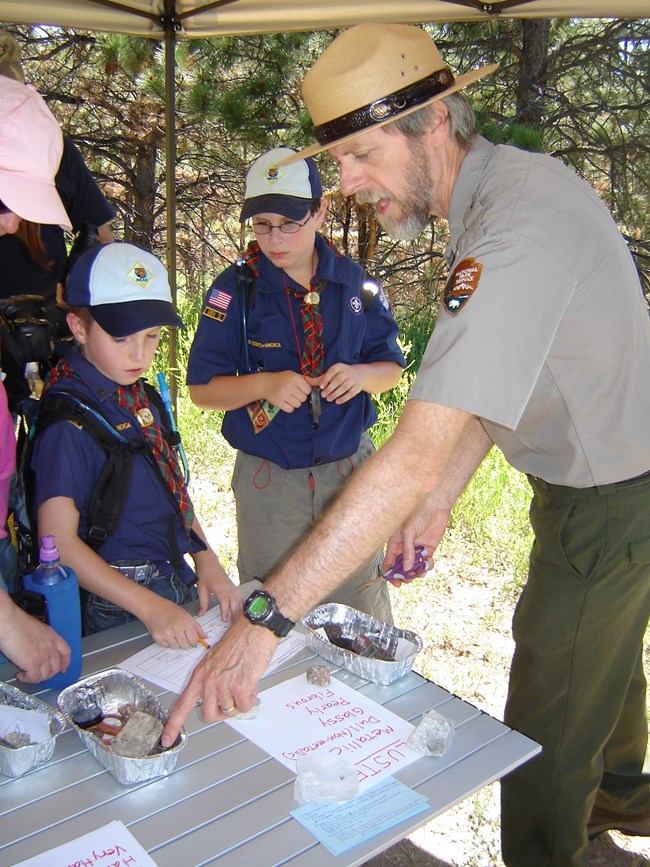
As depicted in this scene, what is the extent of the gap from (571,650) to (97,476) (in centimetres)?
123

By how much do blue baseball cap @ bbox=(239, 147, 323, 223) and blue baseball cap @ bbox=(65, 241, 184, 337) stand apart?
2.14ft

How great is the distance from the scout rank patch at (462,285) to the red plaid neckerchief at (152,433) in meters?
0.90

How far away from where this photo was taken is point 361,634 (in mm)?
1736

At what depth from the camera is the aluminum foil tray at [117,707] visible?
1.27 m

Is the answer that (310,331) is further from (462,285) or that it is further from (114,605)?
(462,285)

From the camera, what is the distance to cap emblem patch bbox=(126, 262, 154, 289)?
6.64ft

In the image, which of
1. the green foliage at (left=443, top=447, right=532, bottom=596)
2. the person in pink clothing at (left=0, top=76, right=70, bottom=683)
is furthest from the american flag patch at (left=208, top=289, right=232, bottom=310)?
the green foliage at (left=443, top=447, right=532, bottom=596)

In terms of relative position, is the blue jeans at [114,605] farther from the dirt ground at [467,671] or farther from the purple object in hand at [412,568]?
the dirt ground at [467,671]

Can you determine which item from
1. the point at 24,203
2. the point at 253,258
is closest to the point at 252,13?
the point at 253,258

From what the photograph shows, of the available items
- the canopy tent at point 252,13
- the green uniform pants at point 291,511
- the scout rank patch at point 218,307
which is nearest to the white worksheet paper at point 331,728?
the green uniform pants at point 291,511

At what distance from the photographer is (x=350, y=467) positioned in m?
2.80

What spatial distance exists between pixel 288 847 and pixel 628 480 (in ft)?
3.75

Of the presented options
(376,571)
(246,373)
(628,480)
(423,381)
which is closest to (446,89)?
(423,381)

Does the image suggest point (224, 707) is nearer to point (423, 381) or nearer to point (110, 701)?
point (110, 701)
